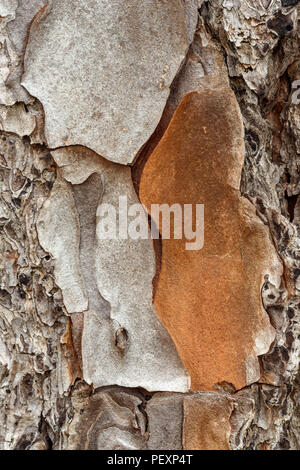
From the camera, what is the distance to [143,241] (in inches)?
33.9

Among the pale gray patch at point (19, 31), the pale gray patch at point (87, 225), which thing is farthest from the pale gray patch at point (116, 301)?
the pale gray patch at point (19, 31)

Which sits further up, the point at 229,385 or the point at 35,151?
the point at 35,151

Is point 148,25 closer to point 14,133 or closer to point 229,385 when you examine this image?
point 14,133

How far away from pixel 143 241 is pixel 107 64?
326 mm

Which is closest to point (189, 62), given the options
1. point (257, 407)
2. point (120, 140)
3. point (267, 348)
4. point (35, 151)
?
point (120, 140)

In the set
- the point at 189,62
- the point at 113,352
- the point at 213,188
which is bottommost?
the point at 113,352

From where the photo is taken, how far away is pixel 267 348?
877 millimetres

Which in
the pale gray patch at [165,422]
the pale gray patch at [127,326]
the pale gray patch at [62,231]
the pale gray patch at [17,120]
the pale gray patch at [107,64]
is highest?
the pale gray patch at [107,64]

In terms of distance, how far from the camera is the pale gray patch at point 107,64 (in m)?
0.82

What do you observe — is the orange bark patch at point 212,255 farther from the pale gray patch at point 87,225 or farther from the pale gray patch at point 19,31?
the pale gray patch at point 19,31

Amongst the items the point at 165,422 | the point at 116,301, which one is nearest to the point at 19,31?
the point at 116,301

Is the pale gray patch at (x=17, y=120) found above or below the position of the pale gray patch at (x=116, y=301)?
above

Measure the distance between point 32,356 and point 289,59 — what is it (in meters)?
0.80

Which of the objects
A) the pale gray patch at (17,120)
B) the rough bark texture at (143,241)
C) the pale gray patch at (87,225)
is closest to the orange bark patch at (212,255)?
the rough bark texture at (143,241)
